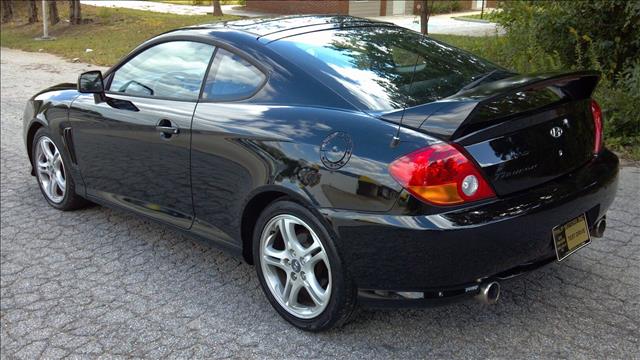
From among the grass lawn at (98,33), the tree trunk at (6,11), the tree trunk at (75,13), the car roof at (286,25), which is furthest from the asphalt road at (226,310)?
the tree trunk at (6,11)

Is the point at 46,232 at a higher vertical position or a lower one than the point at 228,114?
lower

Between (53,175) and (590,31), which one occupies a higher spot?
(590,31)

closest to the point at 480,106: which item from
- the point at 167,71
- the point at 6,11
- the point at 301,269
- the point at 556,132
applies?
the point at 556,132

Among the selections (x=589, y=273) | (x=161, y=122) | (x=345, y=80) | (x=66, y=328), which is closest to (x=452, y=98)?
(x=345, y=80)

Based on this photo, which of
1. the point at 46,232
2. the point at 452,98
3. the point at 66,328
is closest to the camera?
the point at 452,98

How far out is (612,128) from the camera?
632 cm

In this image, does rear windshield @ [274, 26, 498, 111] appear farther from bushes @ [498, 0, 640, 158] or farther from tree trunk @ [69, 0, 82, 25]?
tree trunk @ [69, 0, 82, 25]

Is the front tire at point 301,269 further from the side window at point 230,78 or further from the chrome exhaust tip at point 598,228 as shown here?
the chrome exhaust tip at point 598,228

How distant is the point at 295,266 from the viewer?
318cm

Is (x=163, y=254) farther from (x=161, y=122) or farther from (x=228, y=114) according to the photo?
(x=228, y=114)

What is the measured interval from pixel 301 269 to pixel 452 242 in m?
0.86

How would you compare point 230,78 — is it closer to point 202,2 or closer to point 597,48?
point 597,48

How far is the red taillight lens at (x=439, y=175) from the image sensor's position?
2646mm

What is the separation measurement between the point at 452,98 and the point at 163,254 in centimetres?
232
